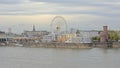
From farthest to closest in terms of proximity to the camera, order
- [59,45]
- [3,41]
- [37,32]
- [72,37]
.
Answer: [37,32], [3,41], [72,37], [59,45]

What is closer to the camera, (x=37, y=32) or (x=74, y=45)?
(x=74, y=45)

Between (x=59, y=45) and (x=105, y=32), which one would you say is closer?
(x=59, y=45)

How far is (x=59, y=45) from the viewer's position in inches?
1689

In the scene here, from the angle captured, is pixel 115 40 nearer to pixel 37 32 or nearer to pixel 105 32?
pixel 105 32

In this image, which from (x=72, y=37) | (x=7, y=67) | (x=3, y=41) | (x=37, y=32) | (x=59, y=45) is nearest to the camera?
(x=7, y=67)

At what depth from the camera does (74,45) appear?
4306 cm

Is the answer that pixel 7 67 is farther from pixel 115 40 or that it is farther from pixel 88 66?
pixel 115 40

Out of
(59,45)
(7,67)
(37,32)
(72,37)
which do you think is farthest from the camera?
(37,32)

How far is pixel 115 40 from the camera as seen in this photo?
147 ft

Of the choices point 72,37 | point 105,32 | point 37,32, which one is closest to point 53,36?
point 72,37

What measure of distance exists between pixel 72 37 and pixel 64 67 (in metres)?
28.7

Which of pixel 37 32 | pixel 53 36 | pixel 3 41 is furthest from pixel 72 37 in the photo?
pixel 37 32

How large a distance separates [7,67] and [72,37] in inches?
1144

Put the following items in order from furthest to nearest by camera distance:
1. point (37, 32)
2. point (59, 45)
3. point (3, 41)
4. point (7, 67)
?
point (37, 32), point (3, 41), point (59, 45), point (7, 67)
